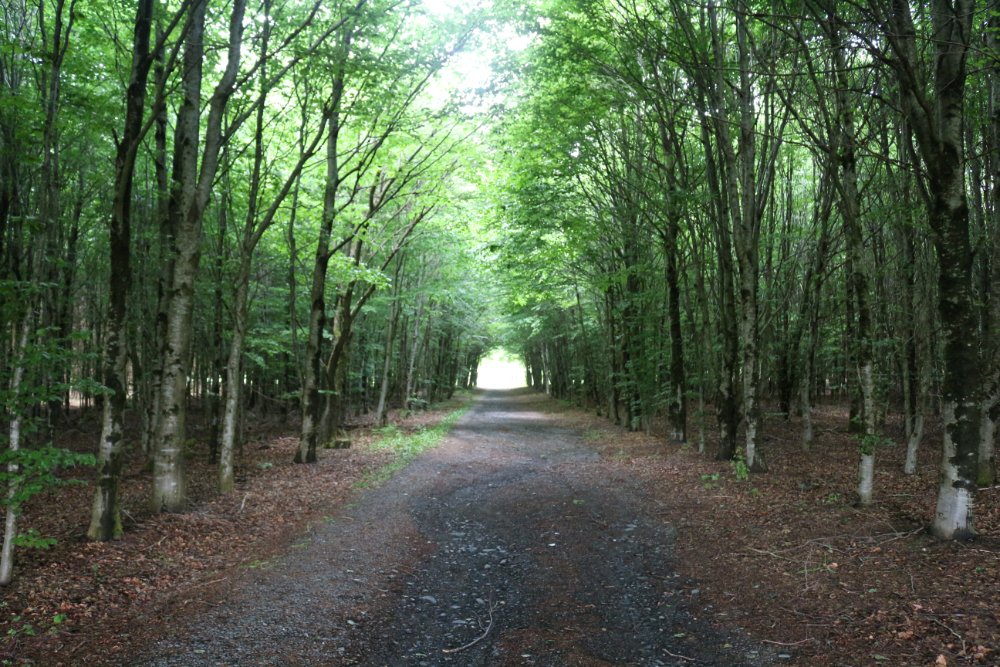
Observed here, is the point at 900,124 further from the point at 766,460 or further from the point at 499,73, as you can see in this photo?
the point at 499,73

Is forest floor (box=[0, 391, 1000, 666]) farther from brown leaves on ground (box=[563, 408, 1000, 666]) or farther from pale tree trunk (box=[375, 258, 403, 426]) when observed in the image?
pale tree trunk (box=[375, 258, 403, 426])

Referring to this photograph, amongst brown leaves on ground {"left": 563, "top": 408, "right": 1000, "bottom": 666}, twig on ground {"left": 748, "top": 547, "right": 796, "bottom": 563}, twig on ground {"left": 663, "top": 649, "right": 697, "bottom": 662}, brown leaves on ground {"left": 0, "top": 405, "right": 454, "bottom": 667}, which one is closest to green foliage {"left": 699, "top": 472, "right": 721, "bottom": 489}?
brown leaves on ground {"left": 563, "top": 408, "right": 1000, "bottom": 666}

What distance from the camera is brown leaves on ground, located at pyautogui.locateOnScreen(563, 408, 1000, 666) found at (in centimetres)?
425

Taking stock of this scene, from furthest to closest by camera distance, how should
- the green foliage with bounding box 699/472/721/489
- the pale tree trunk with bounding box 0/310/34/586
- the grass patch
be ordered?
the grass patch, the green foliage with bounding box 699/472/721/489, the pale tree trunk with bounding box 0/310/34/586

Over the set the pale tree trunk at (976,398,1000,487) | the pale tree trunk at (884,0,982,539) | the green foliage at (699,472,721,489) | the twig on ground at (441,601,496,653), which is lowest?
the twig on ground at (441,601,496,653)

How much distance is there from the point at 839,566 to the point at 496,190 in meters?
14.2

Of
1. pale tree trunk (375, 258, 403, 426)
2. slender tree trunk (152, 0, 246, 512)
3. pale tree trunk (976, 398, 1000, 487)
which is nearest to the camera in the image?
slender tree trunk (152, 0, 246, 512)

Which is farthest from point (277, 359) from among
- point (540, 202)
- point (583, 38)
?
point (583, 38)

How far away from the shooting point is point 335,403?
17.2m

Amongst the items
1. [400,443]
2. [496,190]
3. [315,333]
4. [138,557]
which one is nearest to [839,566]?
[138,557]

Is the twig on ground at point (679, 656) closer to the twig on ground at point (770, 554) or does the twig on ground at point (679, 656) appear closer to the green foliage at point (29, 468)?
the twig on ground at point (770, 554)

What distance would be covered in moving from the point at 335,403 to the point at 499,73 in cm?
1047

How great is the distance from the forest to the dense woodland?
0.08m

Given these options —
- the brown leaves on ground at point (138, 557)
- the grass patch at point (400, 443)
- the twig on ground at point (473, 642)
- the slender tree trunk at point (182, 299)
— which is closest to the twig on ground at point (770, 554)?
the twig on ground at point (473, 642)
